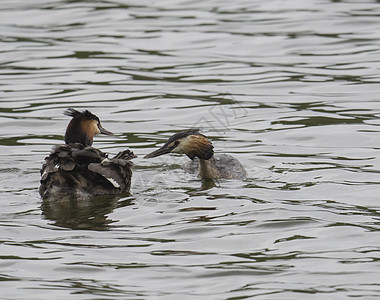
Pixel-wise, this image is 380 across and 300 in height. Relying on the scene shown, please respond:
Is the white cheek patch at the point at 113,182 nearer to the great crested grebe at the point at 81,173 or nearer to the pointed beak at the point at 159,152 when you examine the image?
the great crested grebe at the point at 81,173

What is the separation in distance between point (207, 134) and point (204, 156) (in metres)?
1.96

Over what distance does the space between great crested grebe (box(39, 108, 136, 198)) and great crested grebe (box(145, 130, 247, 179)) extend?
2.90 feet

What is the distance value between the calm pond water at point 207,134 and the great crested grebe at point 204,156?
0.56ft

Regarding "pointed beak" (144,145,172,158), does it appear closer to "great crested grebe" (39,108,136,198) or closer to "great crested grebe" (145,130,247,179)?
"great crested grebe" (145,130,247,179)

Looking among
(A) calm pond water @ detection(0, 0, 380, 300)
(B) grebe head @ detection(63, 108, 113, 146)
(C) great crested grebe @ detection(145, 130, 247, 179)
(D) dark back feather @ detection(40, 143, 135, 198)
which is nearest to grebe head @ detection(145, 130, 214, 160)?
(C) great crested grebe @ detection(145, 130, 247, 179)

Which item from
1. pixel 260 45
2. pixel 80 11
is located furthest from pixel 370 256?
pixel 80 11

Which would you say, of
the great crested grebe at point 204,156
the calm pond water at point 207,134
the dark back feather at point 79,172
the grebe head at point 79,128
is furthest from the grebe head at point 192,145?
the dark back feather at point 79,172

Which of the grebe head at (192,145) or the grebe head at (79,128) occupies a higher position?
the grebe head at (79,128)

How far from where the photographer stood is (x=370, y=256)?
7477mm

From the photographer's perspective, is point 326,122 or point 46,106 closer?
point 326,122

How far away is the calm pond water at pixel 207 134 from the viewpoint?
23.8ft

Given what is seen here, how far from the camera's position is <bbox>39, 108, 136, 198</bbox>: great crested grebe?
30.3ft

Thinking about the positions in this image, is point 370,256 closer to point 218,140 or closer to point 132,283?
point 132,283

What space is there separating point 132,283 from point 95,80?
28.0 feet
